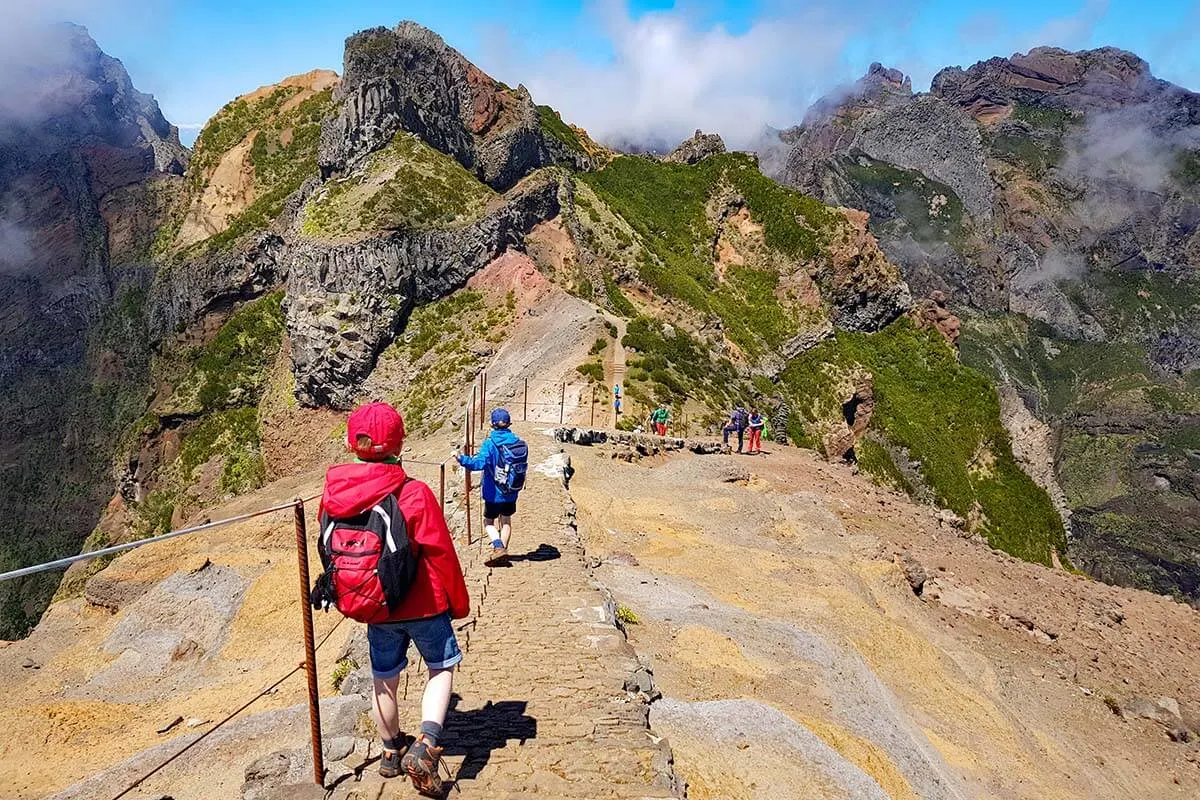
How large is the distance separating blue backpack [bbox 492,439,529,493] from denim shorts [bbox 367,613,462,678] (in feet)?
15.0

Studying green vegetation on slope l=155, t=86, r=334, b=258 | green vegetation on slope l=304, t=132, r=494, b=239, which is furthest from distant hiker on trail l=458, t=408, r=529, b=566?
green vegetation on slope l=155, t=86, r=334, b=258

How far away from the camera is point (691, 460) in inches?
840

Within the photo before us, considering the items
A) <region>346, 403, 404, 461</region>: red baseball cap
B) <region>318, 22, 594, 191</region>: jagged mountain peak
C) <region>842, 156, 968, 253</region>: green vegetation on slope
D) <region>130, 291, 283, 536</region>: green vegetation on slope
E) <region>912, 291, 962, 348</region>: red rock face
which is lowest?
<region>130, 291, 283, 536</region>: green vegetation on slope

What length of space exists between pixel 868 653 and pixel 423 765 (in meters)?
8.30

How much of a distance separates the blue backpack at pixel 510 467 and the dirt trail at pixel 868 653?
250 cm

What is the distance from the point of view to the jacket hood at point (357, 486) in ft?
13.1

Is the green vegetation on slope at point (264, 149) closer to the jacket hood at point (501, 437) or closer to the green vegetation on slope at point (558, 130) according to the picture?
the green vegetation on slope at point (558, 130)

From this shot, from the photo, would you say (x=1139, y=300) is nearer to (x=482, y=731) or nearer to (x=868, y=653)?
(x=868, y=653)

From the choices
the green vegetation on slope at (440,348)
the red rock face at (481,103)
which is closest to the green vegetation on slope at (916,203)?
the red rock face at (481,103)

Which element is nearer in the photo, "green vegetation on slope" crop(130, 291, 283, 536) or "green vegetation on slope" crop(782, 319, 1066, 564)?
"green vegetation on slope" crop(130, 291, 283, 536)

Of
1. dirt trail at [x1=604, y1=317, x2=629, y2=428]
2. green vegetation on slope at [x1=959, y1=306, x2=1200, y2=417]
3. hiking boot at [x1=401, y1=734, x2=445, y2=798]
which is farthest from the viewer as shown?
green vegetation on slope at [x1=959, y1=306, x2=1200, y2=417]

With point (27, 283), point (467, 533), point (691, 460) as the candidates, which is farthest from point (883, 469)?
point (27, 283)

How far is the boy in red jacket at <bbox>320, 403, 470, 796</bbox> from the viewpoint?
4090 millimetres

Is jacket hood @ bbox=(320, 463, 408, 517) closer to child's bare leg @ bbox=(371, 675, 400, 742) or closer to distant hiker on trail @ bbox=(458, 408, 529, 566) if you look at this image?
child's bare leg @ bbox=(371, 675, 400, 742)
